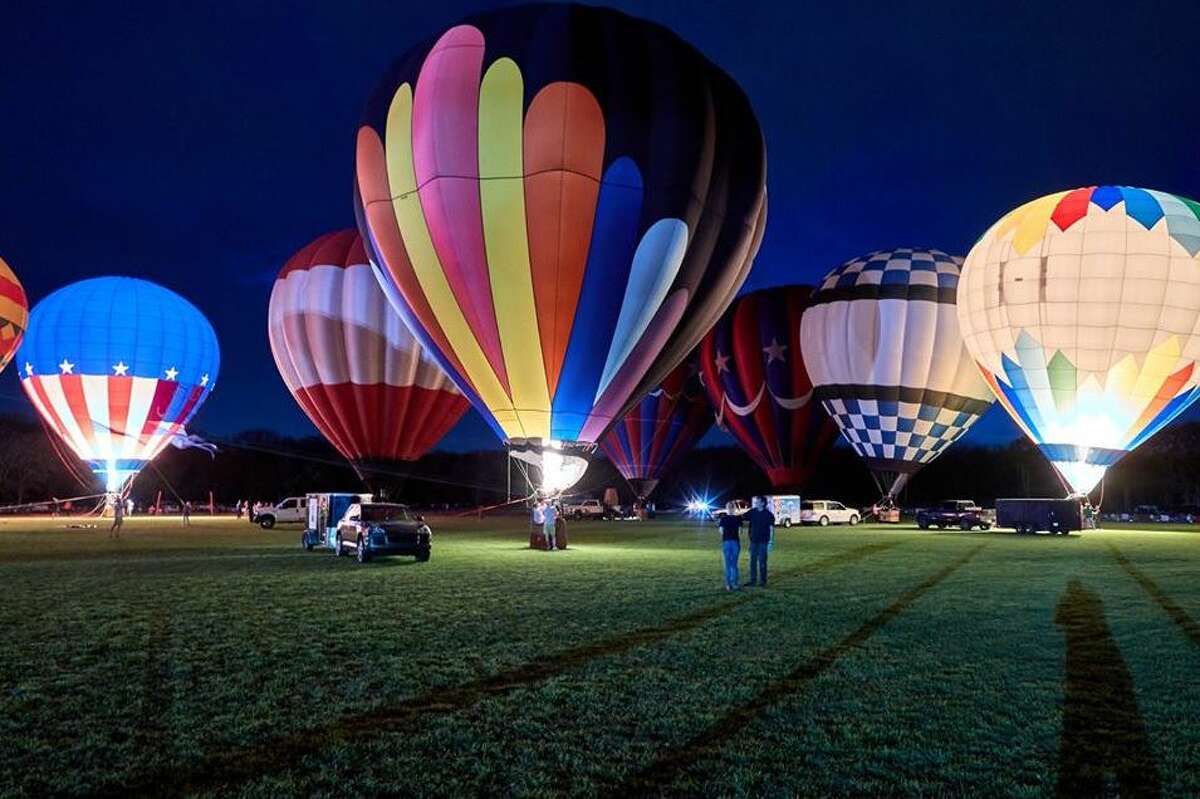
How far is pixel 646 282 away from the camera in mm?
19875

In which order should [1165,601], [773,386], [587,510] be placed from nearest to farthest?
[1165,601] → [773,386] → [587,510]

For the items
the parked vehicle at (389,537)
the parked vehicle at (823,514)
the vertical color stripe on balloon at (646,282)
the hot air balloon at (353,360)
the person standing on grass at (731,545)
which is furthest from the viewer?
the parked vehicle at (823,514)

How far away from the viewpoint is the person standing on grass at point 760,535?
13742 millimetres

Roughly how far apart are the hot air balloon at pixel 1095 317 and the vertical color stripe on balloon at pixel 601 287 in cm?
1560

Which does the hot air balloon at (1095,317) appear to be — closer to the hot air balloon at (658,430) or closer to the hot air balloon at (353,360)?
the hot air balloon at (353,360)

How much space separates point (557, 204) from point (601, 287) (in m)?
1.97

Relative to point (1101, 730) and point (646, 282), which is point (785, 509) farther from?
point (1101, 730)

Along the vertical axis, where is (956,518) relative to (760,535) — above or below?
below

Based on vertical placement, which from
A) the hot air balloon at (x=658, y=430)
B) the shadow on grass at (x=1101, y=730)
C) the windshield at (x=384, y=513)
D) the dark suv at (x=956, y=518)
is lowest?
the shadow on grass at (x=1101, y=730)

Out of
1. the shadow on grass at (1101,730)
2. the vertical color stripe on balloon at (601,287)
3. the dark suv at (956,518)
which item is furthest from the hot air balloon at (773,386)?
the shadow on grass at (1101,730)

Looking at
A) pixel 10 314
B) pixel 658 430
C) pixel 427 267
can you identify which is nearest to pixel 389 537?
pixel 427 267

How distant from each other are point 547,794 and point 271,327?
32.1 metres

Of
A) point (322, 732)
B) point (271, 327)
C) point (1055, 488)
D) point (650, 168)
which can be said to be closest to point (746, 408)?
point (271, 327)

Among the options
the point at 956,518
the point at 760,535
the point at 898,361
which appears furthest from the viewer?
the point at 956,518
